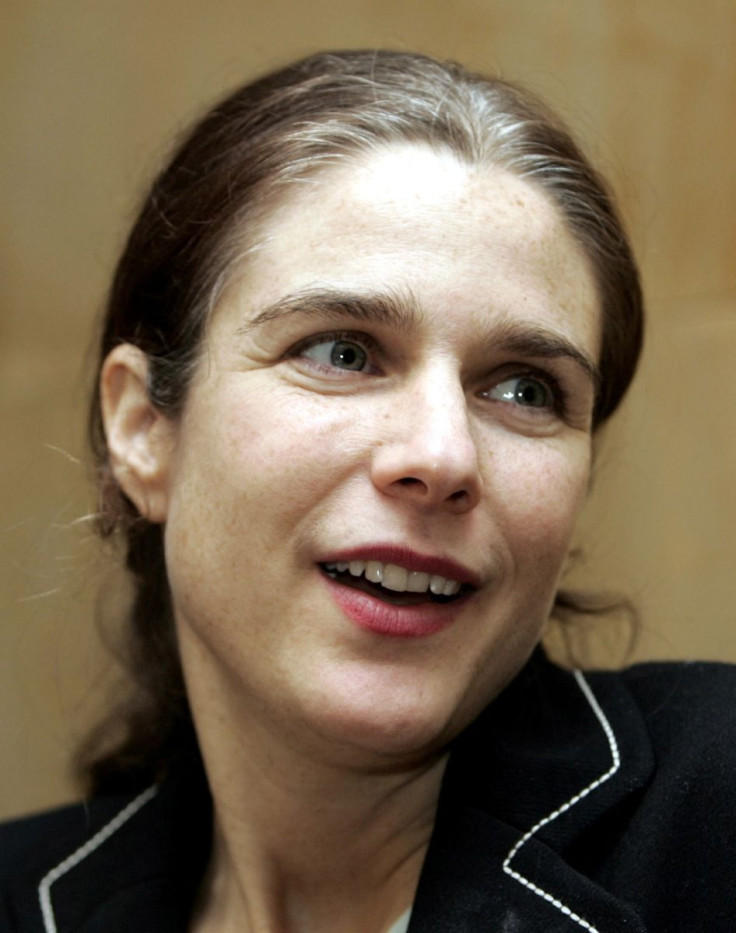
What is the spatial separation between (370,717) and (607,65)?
1570 millimetres

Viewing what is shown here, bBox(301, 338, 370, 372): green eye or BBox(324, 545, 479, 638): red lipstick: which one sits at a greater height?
BBox(301, 338, 370, 372): green eye

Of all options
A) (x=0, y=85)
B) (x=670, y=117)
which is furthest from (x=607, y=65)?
(x=0, y=85)

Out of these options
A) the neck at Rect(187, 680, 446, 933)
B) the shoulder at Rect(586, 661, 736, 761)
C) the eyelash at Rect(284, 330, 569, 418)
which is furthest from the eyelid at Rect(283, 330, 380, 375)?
the shoulder at Rect(586, 661, 736, 761)

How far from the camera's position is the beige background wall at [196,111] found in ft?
8.27

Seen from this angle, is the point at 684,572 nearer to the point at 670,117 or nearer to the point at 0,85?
the point at 670,117

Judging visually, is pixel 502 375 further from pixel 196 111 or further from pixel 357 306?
pixel 196 111

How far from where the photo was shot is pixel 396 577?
153 centimetres

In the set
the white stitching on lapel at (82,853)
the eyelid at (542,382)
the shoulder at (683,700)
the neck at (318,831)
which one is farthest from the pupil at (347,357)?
the white stitching on lapel at (82,853)

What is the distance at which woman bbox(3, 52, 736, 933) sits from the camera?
153cm

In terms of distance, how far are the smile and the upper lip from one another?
0.01 m

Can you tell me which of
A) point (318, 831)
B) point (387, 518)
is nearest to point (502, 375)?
point (387, 518)

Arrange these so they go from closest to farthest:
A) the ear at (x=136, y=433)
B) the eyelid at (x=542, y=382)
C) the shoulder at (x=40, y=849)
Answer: the eyelid at (x=542, y=382) → the ear at (x=136, y=433) → the shoulder at (x=40, y=849)

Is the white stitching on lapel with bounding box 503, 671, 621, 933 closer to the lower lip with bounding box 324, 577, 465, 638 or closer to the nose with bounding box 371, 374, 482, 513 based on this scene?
the lower lip with bounding box 324, 577, 465, 638

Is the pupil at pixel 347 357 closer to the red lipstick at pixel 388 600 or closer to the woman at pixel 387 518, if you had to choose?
the woman at pixel 387 518
